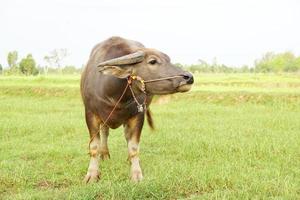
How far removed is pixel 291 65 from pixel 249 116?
40.0 meters

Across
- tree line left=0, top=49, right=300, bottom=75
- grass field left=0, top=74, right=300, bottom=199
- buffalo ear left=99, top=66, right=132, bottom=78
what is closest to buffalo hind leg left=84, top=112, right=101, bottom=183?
grass field left=0, top=74, right=300, bottom=199

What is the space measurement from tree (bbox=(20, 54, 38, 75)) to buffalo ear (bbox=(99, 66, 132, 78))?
125ft

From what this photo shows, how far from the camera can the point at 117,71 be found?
4.13 meters

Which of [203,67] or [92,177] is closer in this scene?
[92,177]

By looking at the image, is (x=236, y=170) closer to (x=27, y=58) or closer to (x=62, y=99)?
(x=62, y=99)

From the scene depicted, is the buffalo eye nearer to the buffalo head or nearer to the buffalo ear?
the buffalo head

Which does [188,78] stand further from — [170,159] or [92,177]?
[170,159]

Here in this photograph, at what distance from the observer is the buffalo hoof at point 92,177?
469cm

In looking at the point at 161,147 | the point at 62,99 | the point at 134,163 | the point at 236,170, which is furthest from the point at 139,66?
the point at 62,99

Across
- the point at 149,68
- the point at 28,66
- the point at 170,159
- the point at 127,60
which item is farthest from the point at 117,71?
the point at 28,66

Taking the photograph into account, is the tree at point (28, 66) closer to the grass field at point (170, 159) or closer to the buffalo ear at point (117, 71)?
the grass field at point (170, 159)

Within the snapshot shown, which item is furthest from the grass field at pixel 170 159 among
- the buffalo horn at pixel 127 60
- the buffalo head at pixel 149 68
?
the buffalo horn at pixel 127 60

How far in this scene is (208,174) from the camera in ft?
15.0

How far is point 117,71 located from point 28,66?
38378 mm
